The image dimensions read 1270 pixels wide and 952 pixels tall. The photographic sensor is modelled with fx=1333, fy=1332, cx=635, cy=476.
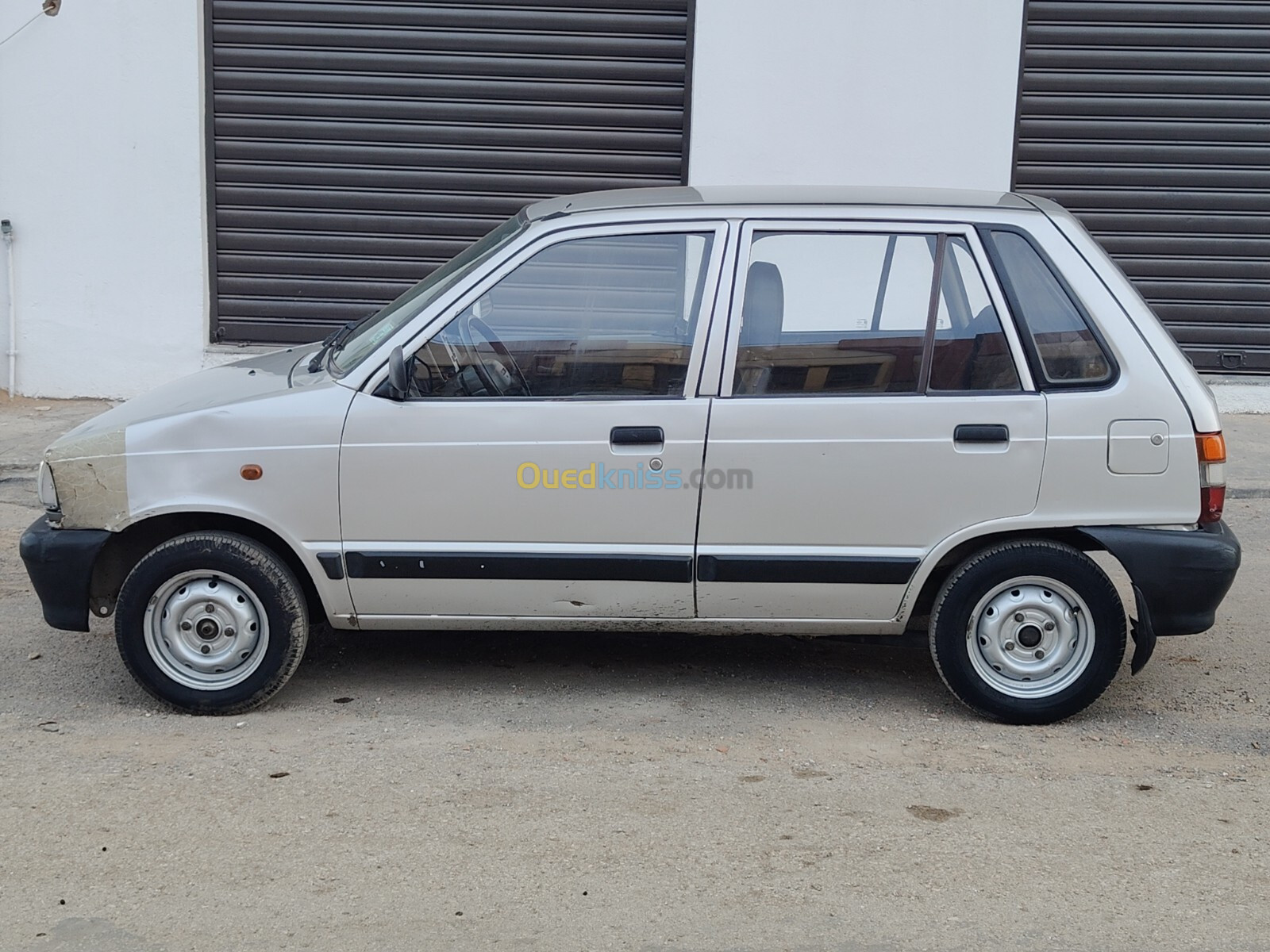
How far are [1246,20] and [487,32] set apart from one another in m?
5.86

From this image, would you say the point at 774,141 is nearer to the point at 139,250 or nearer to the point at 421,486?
the point at 139,250

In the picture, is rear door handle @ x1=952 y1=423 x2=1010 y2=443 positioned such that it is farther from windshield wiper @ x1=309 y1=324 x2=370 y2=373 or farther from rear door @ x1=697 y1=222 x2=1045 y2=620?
windshield wiper @ x1=309 y1=324 x2=370 y2=373

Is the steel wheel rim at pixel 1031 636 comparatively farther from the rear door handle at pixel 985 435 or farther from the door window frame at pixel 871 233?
the door window frame at pixel 871 233

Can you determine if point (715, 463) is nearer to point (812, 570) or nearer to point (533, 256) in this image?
point (812, 570)

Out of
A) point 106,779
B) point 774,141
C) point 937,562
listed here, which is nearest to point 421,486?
point 106,779

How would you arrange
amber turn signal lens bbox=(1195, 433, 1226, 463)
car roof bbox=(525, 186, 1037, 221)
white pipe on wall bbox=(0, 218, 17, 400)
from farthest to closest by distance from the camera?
white pipe on wall bbox=(0, 218, 17, 400) → car roof bbox=(525, 186, 1037, 221) → amber turn signal lens bbox=(1195, 433, 1226, 463)

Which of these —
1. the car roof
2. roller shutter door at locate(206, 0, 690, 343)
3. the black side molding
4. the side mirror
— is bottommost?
the black side molding

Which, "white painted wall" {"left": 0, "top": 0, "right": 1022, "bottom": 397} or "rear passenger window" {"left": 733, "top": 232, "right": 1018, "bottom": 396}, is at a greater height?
"white painted wall" {"left": 0, "top": 0, "right": 1022, "bottom": 397}

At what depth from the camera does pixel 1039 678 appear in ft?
15.4

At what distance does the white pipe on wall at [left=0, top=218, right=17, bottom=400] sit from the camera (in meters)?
10.1

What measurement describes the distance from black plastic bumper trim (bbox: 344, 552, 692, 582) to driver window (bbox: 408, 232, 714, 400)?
0.56m

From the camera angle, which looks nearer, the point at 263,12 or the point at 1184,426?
the point at 1184,426

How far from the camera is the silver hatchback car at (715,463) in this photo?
453 cm

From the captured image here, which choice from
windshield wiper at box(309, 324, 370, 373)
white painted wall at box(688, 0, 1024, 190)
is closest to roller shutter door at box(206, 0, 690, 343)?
white painted wall at box(688, 0, 1024, 190)
